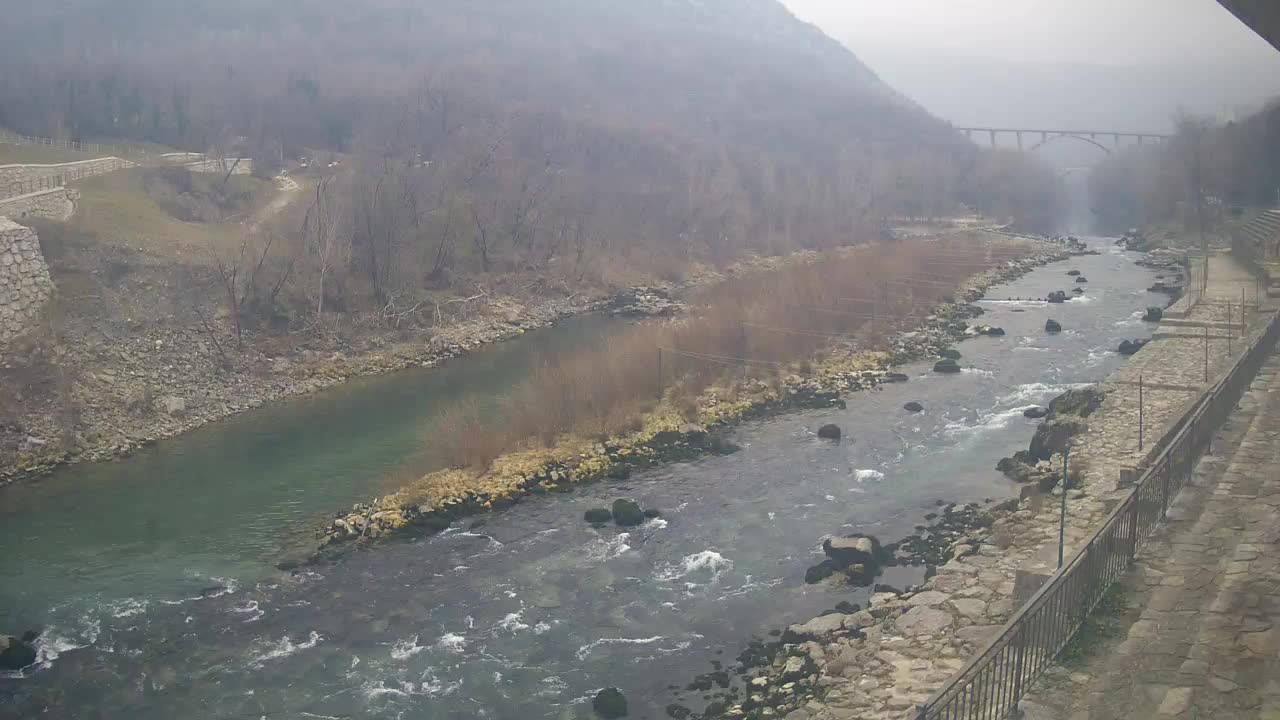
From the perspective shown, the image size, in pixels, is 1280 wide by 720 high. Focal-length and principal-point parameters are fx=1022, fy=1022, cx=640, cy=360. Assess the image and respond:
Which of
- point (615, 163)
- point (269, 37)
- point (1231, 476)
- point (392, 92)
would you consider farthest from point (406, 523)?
point (269, 37)

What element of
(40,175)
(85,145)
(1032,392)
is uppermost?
(85,145)

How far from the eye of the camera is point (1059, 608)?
6.08 meters

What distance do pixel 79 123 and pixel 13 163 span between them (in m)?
16.4

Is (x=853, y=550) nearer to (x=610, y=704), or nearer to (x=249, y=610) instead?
(x=610, y=704)

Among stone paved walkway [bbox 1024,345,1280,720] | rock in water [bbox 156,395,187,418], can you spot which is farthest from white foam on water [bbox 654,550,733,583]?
rock in water [bbox 156,395,187,418]

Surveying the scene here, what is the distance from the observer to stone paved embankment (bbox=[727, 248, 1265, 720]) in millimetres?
8430

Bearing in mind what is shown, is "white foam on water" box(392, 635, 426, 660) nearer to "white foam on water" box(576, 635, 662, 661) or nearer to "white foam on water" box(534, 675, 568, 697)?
"white foam on water" box(534, 675, 568, 697)

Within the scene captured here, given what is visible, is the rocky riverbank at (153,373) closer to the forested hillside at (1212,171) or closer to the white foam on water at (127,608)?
the white foam on water at (127,608)

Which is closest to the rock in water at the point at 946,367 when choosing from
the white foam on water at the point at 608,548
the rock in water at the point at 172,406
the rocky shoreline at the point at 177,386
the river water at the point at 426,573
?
the river water at the point at 426,573

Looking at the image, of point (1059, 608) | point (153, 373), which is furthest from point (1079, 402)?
point (153, 373)

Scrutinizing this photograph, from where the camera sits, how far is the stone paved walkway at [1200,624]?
5.24 metres

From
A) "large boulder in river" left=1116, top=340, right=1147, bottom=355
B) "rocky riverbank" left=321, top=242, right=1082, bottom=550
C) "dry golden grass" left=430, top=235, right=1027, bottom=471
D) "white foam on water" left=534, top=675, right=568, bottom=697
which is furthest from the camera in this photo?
"large boulder in river" left=1116, top=340, right=1147, bottom=355

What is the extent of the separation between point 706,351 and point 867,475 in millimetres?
6657

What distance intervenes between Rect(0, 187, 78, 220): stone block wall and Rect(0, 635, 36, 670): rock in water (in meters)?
15.7
